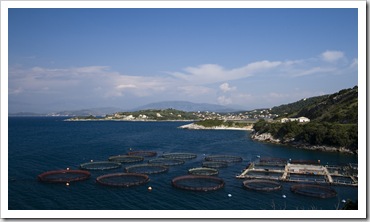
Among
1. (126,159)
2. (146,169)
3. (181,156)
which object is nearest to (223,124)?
(181,156)

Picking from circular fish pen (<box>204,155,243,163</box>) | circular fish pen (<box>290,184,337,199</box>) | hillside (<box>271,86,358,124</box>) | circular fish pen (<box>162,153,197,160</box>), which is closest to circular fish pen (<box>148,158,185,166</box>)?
circular fish pen (<box>162,153,197,160</box>)

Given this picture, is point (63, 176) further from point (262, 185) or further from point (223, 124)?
point (223, 124)

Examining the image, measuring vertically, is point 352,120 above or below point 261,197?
above

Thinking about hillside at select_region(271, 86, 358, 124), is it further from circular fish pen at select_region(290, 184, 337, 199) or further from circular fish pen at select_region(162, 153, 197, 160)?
circular fish pen at select_region(290, 184, 337, 199)

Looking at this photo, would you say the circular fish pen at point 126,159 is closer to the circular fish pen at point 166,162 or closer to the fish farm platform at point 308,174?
the circular fish pen at point 166,162

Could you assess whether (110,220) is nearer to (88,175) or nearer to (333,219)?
(333,219)

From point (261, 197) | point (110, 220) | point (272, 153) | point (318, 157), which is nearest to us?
point (110, 220)

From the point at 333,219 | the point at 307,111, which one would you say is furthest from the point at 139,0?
the point at 307,111
